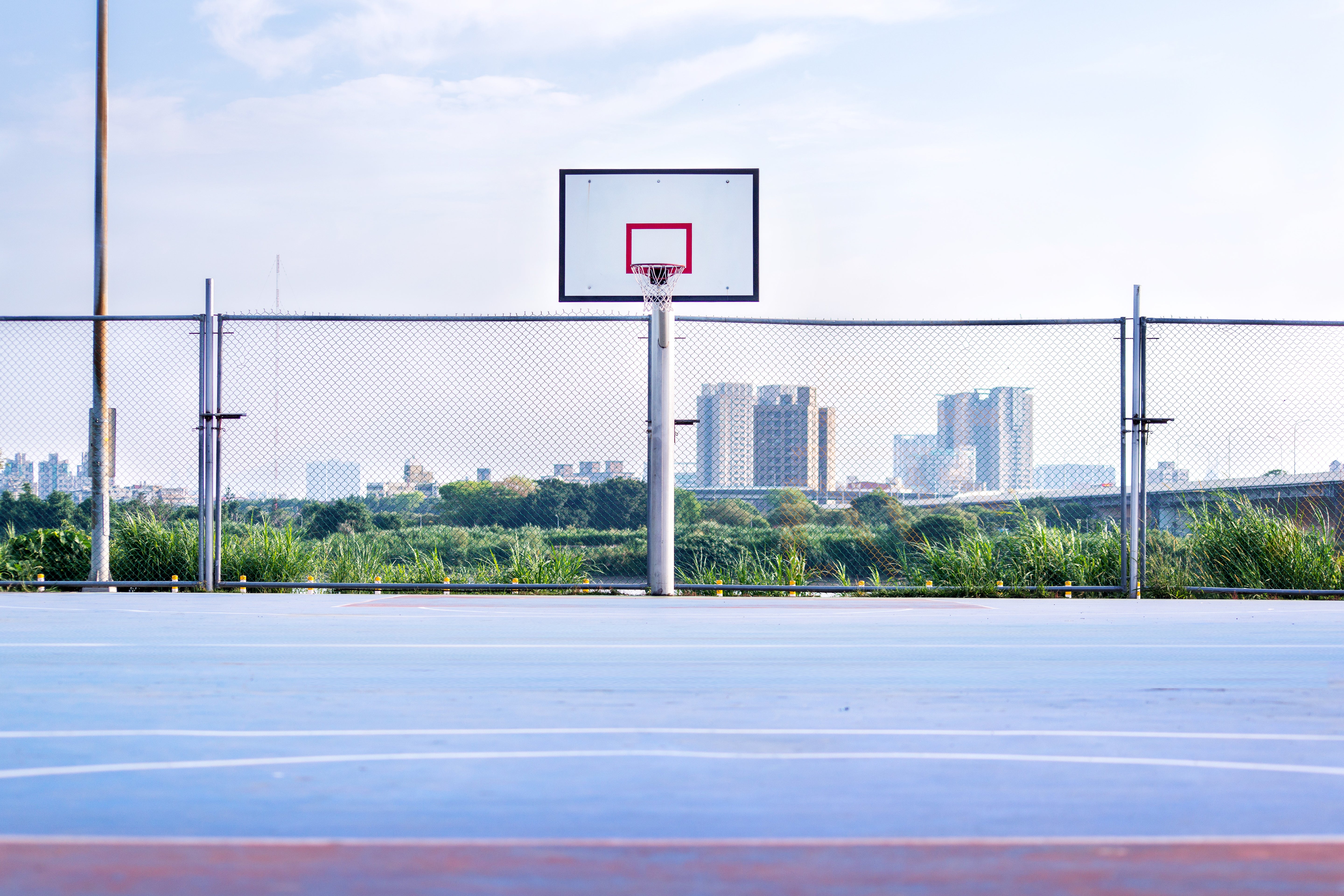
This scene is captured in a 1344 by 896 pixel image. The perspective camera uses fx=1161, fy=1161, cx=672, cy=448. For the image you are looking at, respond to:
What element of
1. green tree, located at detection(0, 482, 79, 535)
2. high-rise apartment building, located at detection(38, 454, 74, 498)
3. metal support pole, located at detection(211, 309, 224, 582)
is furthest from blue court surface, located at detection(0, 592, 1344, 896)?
green tree, located at detection(0, 482, 79, 535)

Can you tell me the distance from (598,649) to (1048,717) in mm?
2718

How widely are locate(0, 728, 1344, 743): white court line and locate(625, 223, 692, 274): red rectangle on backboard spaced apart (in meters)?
7.47

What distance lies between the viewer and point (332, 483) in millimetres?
10836

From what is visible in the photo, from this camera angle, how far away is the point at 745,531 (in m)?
10.8

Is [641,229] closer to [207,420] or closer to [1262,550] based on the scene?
[207,420]

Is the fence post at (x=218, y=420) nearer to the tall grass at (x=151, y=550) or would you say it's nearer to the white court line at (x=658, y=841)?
the tall grass at (x=151, y=550)

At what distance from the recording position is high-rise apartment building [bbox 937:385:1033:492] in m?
11.1

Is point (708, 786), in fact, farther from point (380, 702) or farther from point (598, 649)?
point (598, 649)

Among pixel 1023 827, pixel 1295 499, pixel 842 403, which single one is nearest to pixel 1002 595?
pixel 842 403

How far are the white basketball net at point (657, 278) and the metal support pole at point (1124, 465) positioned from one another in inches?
156

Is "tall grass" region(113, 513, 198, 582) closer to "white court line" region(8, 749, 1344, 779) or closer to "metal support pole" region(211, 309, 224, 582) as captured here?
"metal support pole" region(211, 309, 224, 582)

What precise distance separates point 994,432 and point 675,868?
30.7 feet

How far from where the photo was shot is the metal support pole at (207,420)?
1009 centimetres

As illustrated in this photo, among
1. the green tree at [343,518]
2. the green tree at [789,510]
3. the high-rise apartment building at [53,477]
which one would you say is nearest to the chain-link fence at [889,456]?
the green tree at [789,510]
